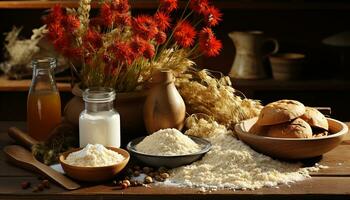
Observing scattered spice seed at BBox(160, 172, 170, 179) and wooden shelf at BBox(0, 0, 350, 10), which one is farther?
wooden shelf at BBox(0, 0, 350, 10)

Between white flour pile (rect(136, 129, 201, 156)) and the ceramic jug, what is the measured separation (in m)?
1.57

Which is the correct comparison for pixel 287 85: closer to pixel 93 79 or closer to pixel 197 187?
pixel 93 79

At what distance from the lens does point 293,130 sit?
1.78 m

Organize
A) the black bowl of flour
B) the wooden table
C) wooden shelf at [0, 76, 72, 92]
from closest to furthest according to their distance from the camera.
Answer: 1. the wooden table
2. the black bowl of flour
3. wooden shelf at [0, 76, 72, 92]

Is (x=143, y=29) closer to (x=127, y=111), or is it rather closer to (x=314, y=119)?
(x=127, y=111)

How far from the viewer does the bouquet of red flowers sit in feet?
6.10

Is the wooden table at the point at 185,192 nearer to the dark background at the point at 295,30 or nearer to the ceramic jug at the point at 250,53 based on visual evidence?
the ceramic jug at the point at 250,53

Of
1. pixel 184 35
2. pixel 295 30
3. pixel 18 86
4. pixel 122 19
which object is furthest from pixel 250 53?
pixel 122 19

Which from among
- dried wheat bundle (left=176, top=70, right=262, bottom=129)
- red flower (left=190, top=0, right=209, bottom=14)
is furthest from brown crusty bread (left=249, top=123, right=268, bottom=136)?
red flower (left=190, top=0, right=209, bottom=14)

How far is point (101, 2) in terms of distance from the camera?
1980 mm

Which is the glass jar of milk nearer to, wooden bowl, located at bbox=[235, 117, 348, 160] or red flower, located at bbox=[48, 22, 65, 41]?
red flower, located at bbox=[48, 22, 65, 41]

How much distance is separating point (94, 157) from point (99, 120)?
157 millimetres

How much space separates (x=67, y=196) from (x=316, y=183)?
A: 586 mm

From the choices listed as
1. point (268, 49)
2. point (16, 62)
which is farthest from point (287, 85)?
point (16, 62)
